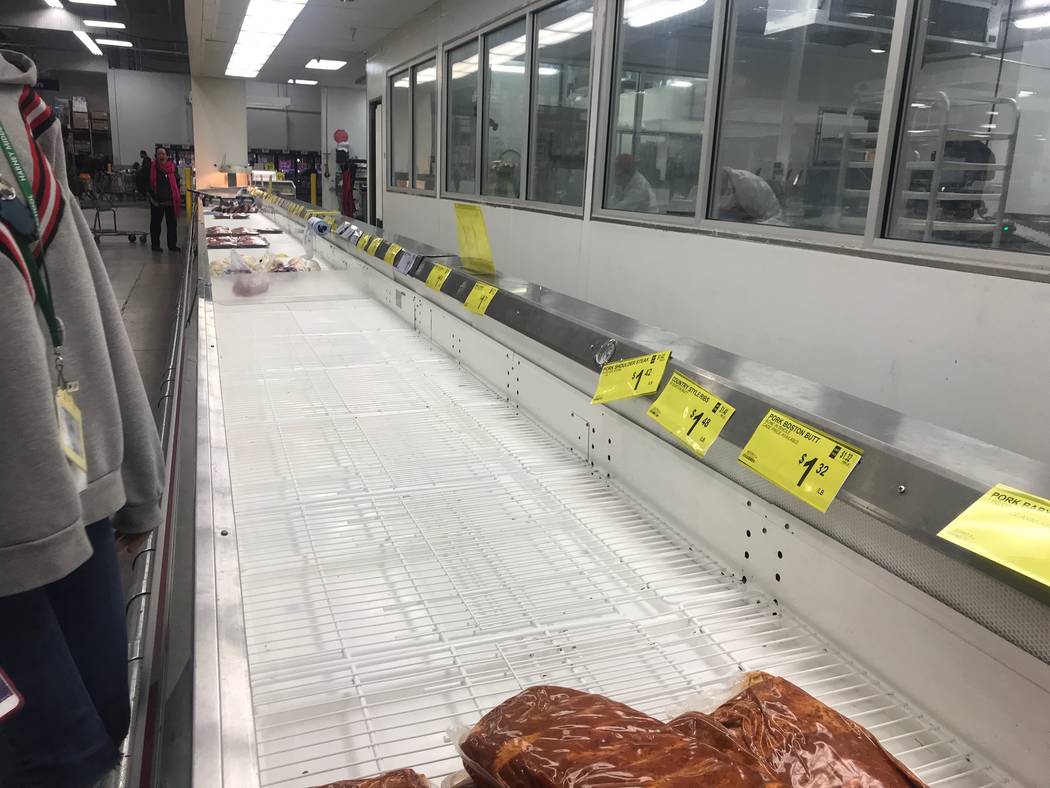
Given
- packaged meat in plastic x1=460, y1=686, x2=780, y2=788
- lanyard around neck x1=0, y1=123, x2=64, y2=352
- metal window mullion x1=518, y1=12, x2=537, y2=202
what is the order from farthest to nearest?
metal window mullion x1=518, y1=12, x2=537, y2=202, lanyard around neck x1=0, y1=123, x2=64, y2=352, packaged meat in plastic x1=460, y1=686, x2=780, y2=788

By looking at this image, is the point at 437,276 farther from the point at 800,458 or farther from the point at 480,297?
the point at 800,458

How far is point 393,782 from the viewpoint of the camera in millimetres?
606

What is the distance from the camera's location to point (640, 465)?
1322mm

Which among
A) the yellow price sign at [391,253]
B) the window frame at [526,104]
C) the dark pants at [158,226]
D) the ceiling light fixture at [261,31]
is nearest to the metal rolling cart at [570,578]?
the yellow price sign at [391,253]

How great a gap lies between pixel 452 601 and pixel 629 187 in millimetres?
4559

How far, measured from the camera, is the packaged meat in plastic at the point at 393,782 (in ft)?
1.98

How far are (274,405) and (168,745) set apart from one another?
111 centimetres

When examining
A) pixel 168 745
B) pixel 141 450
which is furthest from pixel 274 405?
pixel 168 745

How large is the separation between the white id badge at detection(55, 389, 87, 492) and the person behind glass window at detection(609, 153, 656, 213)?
4.37 metres

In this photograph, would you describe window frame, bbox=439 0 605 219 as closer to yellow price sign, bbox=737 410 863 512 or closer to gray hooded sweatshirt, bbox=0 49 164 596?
gray hooded sweatshirt, bbox=0 49 164 596

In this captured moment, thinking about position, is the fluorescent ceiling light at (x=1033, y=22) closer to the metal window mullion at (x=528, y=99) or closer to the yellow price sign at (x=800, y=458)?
the yellow price sign at (x=800, y=458)

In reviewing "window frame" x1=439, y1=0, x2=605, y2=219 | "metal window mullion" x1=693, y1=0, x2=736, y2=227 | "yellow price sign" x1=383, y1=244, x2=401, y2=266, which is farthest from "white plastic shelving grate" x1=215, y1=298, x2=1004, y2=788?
"window frame" x1=439, y1=0, x2=605, y2=219

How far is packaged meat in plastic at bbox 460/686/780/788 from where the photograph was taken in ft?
1.79

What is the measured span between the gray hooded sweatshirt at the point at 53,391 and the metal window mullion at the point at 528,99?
18.0 feet
